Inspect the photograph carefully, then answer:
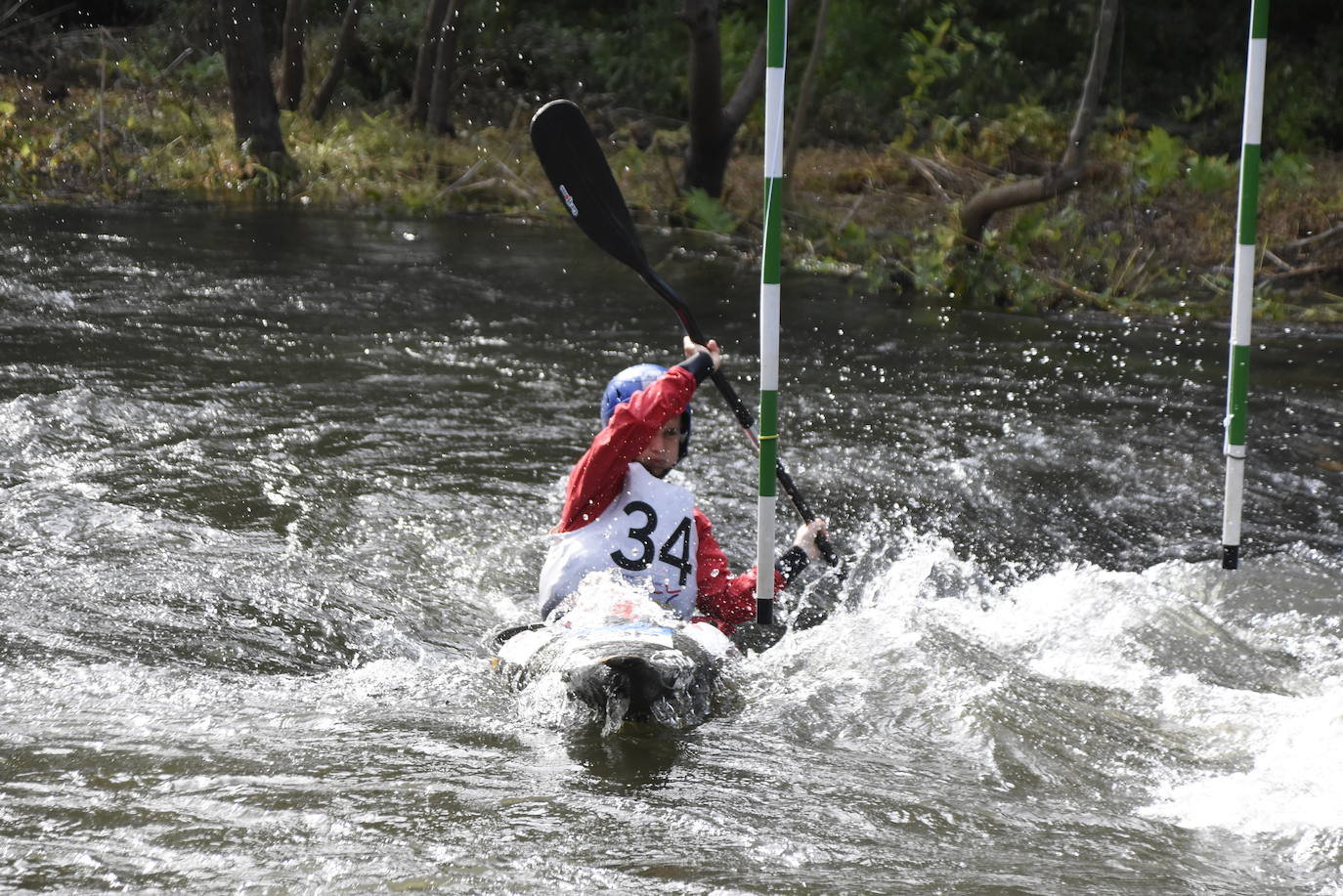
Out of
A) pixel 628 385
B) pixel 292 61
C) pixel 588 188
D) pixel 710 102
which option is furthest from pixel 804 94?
pixel 628 385

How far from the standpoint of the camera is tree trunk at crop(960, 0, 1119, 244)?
37.2 ft

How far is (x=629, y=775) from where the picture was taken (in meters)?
3.56

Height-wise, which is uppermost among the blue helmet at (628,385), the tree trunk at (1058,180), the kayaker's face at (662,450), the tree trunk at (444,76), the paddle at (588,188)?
the tree trunk at (444,76)

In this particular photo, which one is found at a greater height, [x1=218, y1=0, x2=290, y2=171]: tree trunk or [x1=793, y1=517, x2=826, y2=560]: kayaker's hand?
[x1=218, y1=0, x2=290, y2=171]: tree trunk

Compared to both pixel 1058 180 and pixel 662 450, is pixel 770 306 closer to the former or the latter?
pixel 662 450

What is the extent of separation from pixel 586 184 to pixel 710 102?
8491 mm

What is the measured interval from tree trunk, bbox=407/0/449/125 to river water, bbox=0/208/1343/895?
7.54m

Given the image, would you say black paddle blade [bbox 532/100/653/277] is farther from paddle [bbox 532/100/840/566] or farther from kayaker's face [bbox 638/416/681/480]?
kayaker's face [bbox 638/416/681/480]

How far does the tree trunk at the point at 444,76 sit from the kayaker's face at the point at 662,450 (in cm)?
1325

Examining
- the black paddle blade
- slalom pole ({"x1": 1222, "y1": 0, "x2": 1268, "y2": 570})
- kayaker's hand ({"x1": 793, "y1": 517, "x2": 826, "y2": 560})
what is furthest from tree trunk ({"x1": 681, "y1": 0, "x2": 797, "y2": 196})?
kayaker's hand ({"x1": 793, "y1": 517, "x2": 826, "y2": 560})

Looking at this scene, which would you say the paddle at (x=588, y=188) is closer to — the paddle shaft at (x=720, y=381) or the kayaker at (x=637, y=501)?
the paddle shaft at (x=720, y=381)

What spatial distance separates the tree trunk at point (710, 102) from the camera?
501 inches

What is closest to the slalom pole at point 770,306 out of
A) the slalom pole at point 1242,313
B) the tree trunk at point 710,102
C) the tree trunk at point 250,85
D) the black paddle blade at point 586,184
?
the black paddle blade at point 586,184

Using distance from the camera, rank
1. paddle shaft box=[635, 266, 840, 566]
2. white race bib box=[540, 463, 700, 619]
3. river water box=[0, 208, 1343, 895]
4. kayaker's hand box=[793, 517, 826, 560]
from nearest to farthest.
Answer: river water box=[0, 208, 1343, 895], white race bib box=[540, 463, 700, 619], paddle shaft box=[635, 266, 840, 566], kayaker's hand box=[793, 517, 826, 560]
